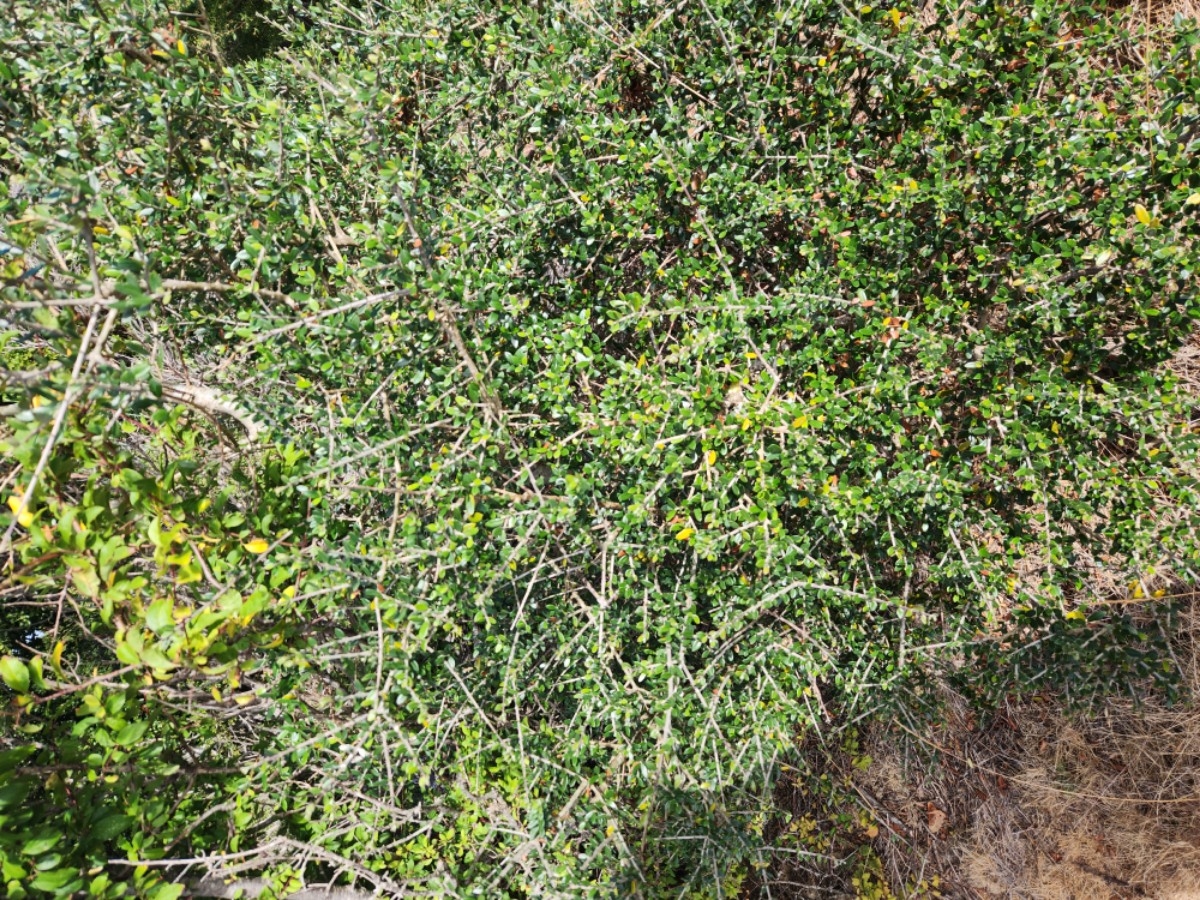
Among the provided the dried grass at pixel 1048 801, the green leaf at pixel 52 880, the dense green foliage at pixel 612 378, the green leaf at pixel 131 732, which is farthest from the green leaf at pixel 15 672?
the dried grass at pixel 1048 801

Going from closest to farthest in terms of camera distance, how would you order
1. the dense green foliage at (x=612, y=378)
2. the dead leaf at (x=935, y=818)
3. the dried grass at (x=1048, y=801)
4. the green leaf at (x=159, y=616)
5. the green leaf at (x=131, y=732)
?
the green leaf at (x=159, y=616) < the green leaf at (x=131, y=732) < the dense green foliage at (x=612, y=378) < the dried grass at (x=1048, y=801) < the dead leaf at (x=935, y=818)

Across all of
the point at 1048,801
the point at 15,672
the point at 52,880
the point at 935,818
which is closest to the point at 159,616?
the point at 15,672

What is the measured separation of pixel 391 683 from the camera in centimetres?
247

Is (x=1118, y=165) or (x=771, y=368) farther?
(x=771, y=368)

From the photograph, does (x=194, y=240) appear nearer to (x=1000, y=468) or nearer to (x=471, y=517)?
(x=471, y=517)

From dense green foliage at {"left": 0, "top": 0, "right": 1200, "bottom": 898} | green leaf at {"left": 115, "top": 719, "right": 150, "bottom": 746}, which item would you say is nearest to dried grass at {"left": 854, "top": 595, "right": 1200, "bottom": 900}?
dense green foliage at {"left": 0, "top": 0, "right": 1200, "bottom": 898}

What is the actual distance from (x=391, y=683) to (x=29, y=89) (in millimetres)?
2415

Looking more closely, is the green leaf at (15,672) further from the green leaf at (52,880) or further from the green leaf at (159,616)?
the green leaf at (52,880)

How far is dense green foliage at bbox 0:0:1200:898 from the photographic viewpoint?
2.20 metres

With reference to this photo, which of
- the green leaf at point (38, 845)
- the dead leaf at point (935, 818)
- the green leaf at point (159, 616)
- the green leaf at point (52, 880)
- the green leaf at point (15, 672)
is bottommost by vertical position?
the dead leaf at point (935, 818)

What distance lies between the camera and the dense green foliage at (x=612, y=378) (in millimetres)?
2201

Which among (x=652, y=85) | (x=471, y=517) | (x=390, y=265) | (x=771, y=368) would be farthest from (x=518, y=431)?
(x=652, y=85)

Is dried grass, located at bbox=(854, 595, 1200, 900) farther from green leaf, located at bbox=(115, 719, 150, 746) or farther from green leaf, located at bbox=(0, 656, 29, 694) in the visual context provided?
green leaf, located at bbox=(0, 656, 29, 694)

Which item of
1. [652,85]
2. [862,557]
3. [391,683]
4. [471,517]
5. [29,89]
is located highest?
[652,85]
